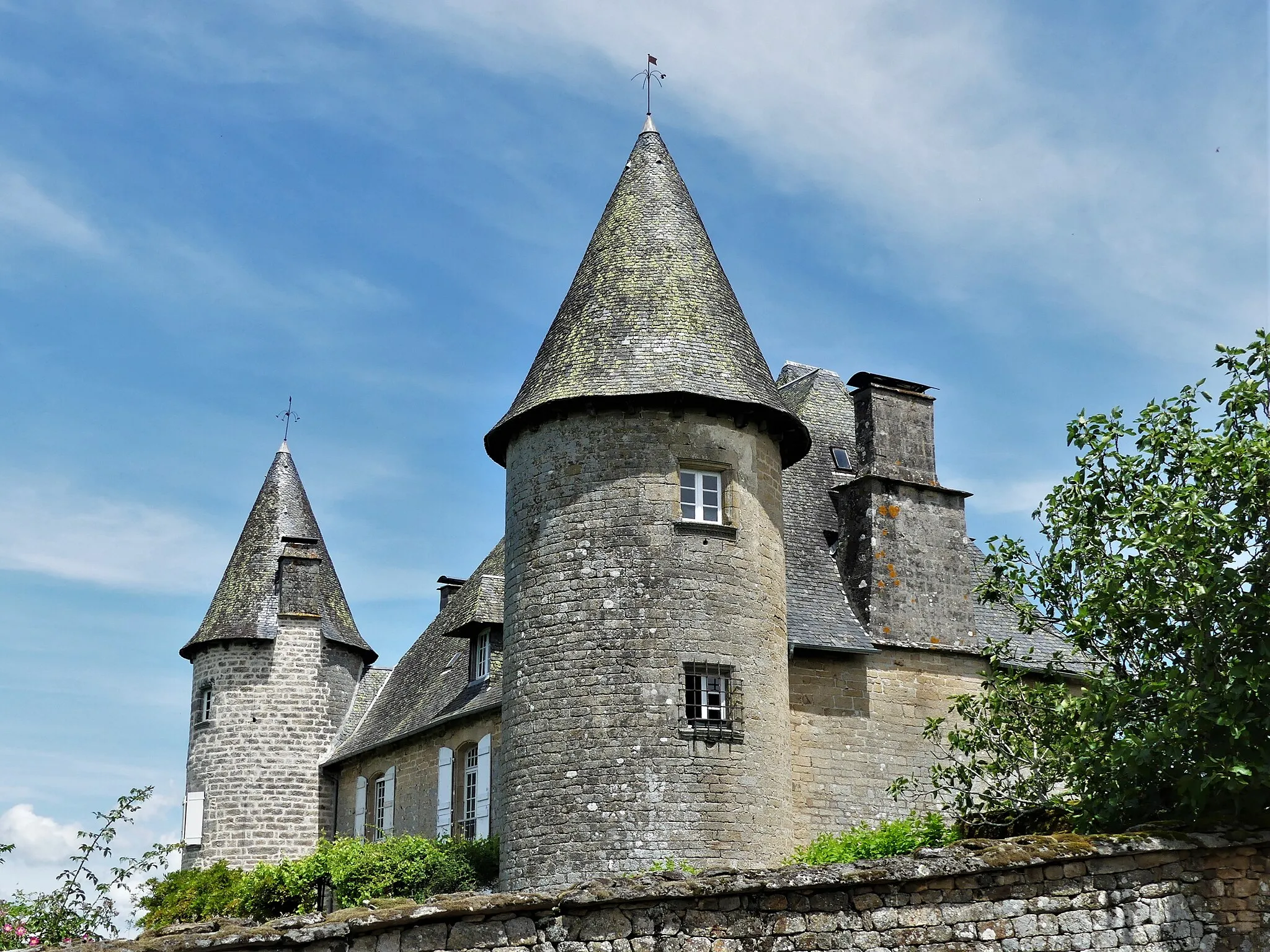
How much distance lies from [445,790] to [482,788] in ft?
5.08

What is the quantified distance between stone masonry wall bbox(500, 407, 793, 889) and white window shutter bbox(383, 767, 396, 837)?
7.74 meters

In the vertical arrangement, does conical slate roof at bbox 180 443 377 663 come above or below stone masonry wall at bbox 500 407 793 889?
above

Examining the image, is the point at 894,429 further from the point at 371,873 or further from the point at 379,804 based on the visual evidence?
the point at 379,804

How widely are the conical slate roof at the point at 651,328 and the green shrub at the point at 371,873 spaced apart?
4820 millimetres

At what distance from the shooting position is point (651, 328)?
1630 cm

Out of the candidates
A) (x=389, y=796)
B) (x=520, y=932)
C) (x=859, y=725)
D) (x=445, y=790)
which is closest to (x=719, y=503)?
(x=859, y=725)

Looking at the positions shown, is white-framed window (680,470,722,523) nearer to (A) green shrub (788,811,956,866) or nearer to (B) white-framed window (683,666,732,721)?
(B) white-framed window (683,666,732,721)

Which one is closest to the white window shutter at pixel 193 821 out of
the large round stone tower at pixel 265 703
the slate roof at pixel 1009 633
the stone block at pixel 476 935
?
the large round stone tower at pixel 265 703

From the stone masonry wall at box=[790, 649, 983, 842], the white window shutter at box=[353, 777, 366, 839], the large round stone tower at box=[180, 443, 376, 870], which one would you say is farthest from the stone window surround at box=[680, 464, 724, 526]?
the large round stone tower at box=[180, 443, 376, 870]

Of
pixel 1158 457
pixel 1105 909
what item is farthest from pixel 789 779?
pixel 1105 909

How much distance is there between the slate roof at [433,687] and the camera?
20.2 meters

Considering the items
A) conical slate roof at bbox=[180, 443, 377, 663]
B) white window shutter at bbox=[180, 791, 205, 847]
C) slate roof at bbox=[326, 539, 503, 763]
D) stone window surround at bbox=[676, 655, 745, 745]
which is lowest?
white window shutter at bbox=[180, 791, 205, 847]

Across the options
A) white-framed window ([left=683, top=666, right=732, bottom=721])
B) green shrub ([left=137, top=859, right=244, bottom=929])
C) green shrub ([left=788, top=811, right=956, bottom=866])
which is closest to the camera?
green shrub ([left=788, top=811, right=956, bottom=866])

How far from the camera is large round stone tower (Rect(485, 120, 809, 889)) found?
47.2 ft
